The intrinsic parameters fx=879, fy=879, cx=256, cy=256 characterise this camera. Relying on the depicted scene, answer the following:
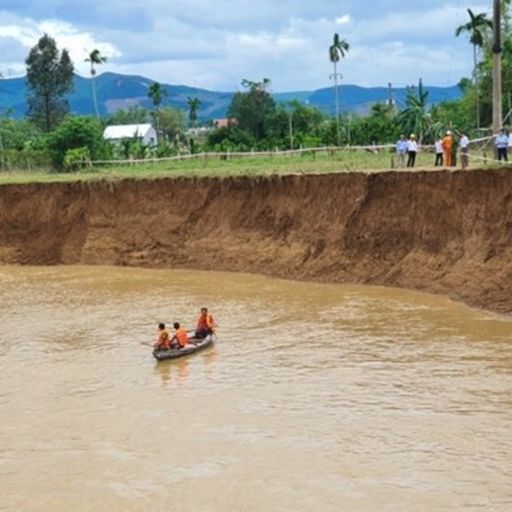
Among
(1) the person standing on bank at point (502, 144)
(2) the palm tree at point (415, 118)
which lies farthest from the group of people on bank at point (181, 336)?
(2) the palm tree at point (415, 118)

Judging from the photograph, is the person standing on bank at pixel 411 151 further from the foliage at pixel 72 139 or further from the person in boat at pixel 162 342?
the foliage at pixel 72 139

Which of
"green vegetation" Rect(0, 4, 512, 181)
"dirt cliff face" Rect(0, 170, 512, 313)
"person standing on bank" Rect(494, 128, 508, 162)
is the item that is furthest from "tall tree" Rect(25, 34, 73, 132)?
"person standing on bank" Rect(494, 128, 508, 162)

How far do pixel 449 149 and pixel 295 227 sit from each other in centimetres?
603

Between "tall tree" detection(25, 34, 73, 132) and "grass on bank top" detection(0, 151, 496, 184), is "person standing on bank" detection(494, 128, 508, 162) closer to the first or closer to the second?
"grass on bank top" detection(0, 151, 496, 184)

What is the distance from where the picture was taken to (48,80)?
76.3 m

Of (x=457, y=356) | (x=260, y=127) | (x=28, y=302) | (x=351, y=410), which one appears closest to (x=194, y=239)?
(x=28, y=302)

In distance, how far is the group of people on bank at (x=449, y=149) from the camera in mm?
25797

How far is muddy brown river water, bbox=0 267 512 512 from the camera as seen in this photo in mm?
11445

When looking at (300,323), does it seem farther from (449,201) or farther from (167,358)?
(449,201)

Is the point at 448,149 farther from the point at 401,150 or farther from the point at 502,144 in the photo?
the point at 401,150

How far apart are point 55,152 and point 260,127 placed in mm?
27557

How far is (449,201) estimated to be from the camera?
2591cm

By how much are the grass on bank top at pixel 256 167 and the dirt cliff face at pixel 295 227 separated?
1.72 ft

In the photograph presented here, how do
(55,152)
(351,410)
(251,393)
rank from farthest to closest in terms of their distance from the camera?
1. (55,152)
2. (251,393)
3. (351,410)
